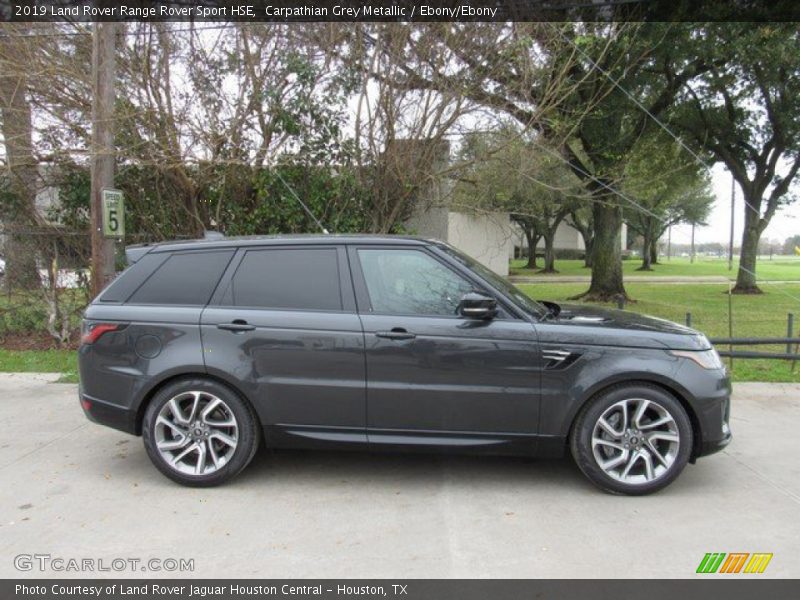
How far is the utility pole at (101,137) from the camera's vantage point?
295 inches

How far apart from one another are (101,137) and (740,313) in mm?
14406

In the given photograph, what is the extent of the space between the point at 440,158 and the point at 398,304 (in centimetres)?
525

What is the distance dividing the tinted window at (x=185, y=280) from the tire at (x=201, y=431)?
614mm

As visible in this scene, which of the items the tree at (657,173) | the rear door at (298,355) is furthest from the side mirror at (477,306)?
the tree at (657,173)

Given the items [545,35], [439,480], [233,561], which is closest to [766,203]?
[545,35]

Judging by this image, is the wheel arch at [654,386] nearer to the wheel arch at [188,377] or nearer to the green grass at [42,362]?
the wheel arch at [188,377]

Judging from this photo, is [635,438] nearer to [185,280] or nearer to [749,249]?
[185,280]

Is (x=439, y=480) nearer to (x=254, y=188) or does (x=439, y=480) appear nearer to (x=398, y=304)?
(x=398, y=304)

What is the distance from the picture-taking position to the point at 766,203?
909 inches

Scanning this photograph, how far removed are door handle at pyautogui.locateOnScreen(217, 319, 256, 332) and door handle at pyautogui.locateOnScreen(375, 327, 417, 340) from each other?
2.92 feet

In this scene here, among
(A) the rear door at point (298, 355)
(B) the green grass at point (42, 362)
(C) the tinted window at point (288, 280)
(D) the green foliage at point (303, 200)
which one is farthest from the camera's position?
(D) the green foliage at point (303, 200)

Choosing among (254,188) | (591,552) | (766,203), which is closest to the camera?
(591,552)
